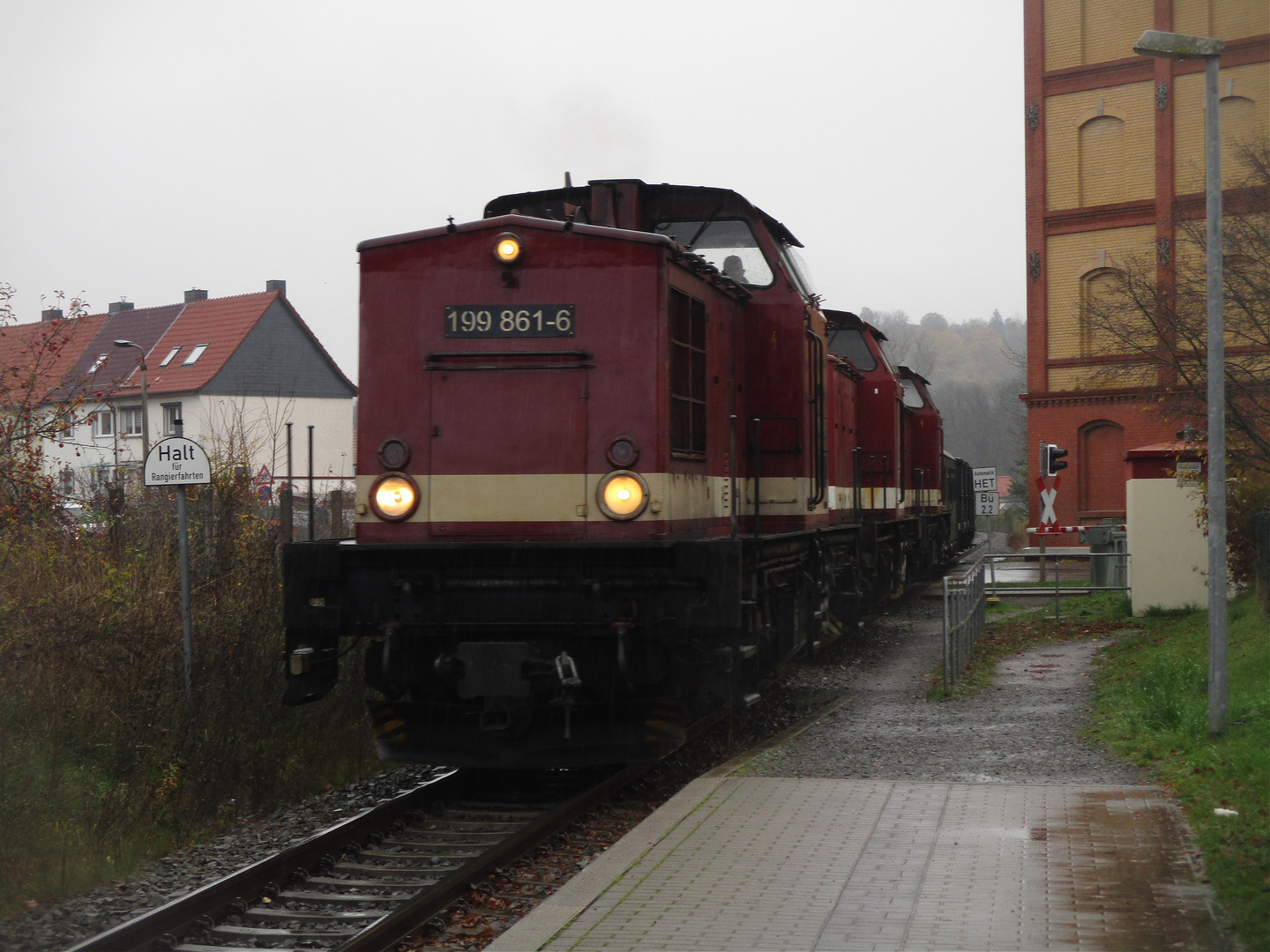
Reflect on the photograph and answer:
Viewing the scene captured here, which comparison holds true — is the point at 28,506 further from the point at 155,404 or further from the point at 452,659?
the point at 155,404

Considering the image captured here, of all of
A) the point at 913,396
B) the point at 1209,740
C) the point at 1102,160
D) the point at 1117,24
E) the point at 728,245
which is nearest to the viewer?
the point at 1209,740

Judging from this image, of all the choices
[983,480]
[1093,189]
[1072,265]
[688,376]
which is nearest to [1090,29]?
[1093,189]

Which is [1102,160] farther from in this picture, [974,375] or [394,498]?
[974,375]

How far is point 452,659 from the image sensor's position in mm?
6910

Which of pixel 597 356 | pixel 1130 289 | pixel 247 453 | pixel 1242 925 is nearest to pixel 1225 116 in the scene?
pixel 1130 289

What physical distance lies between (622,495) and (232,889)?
115 inches

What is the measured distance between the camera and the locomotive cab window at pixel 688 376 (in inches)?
294

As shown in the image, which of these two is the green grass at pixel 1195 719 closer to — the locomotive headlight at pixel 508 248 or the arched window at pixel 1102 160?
the locomotive headlight at pixel 508 248

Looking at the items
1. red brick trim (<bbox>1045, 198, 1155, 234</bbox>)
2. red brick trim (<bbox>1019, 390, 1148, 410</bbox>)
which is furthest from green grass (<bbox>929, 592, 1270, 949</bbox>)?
red brick trim (<bbox>1045, 198, 1155, 234</bbox>)

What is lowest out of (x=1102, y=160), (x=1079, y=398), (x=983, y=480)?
(x=983, y=480)

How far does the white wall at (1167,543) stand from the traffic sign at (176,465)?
11.8 meters

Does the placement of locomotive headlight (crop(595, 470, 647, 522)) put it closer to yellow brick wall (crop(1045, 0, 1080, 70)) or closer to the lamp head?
the lamp head

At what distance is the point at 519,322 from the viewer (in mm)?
7301

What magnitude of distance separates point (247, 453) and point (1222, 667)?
1005cm
